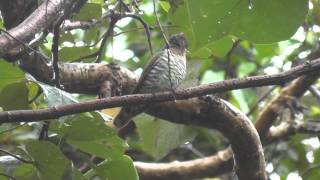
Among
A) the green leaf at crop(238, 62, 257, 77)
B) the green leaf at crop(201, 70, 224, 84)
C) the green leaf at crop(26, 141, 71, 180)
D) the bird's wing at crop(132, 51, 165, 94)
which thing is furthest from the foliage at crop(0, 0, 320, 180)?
the green leaf at crop(238, 62, 257, 77)

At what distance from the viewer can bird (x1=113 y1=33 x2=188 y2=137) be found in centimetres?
217

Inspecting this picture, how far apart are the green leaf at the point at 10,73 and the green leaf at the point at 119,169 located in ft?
1.06

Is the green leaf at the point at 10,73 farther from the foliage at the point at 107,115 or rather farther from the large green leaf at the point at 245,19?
the large green leaf at the point at 245,19

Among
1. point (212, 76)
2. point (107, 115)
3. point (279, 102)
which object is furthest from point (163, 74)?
point (212, 76)

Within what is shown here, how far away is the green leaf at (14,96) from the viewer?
1.58m

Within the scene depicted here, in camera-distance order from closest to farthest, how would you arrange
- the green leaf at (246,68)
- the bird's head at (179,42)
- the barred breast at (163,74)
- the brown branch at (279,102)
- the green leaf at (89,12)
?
the green leaf at (89,12)
the barred breast at (163,74)
the bird's head at (179,42)
the brown branch at (279,102)
the green leaf at (246,68)

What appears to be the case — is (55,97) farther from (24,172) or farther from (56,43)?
(24,172)

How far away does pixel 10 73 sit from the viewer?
159 cm

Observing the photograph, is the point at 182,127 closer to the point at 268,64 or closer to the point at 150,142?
the point at 150,142

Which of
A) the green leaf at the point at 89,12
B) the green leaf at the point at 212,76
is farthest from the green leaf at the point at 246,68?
the green leaf at the point at 89,12

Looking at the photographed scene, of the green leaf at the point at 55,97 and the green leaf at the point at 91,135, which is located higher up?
the green leaf at the point at 55,97

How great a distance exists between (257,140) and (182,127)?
0.40m

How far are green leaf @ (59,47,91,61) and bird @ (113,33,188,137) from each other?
222 millimetres

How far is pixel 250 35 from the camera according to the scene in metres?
1.41
